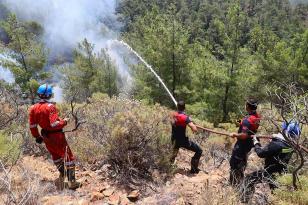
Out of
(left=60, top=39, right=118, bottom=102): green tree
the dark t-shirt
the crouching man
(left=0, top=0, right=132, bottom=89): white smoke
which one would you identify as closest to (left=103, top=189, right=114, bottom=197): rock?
the dark t-shirt

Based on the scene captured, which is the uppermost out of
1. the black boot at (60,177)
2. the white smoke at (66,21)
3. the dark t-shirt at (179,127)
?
the white smoke at (66,21)

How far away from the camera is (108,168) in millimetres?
5945

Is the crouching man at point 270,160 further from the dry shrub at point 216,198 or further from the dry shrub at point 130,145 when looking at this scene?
the dry shrub at point 130,145

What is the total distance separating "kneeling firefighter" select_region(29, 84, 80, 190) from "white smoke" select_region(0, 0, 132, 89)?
65.8 m

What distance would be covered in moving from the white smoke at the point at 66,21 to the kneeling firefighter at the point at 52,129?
65.8 m

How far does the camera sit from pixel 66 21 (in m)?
78.7

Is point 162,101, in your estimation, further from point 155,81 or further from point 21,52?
point 21,52

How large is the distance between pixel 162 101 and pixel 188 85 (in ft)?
5.74

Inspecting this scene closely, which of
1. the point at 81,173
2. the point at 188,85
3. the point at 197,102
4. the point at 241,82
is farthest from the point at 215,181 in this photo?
the point at 188,85

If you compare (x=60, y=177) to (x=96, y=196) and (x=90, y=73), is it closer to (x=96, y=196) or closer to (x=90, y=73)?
(x=96, y=196)

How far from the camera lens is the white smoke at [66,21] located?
72875 millimetres

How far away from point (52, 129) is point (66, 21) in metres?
76.7

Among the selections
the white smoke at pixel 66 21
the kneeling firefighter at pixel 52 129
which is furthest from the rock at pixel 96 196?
the white smoke at pixel 66 21

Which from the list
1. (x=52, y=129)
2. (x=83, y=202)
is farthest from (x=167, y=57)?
(x=83, y=202)
